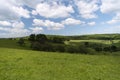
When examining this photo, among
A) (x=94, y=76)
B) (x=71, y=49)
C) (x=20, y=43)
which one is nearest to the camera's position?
(x=94, y=76)

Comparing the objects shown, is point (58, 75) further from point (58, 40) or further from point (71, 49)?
point (58, 40)

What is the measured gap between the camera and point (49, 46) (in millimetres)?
96875

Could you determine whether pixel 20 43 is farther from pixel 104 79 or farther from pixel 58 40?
pixel 104 79

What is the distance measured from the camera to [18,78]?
60.8 ft

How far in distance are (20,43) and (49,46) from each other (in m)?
25.6

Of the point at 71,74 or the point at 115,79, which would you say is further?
the point at 71,74

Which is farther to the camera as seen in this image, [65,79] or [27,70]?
[27,70]

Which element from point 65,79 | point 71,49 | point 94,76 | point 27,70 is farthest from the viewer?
point 71,49

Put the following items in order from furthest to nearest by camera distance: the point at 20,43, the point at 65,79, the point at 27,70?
the point at 20,43
the point at 27,70
the point at 65,79

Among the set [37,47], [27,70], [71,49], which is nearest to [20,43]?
[37,47]

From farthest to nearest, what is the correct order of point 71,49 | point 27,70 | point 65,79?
point 71,49 < point 27,70 < point 65,79

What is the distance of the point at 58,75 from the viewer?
19.9 metres

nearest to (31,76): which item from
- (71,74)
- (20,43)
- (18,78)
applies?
(18,78)

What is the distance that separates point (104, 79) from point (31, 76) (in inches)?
330
